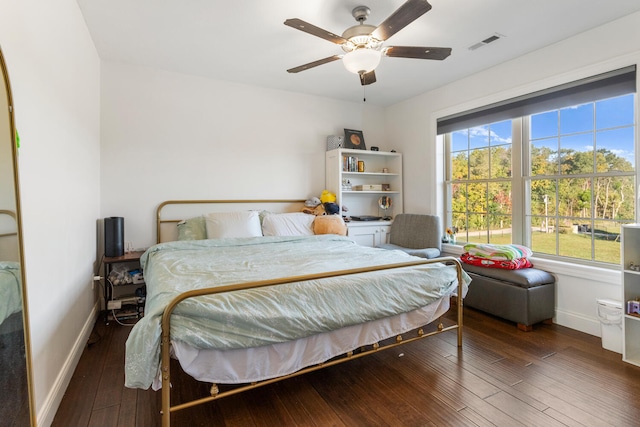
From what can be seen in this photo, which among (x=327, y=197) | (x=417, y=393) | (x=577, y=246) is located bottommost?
(x=417, y=393)

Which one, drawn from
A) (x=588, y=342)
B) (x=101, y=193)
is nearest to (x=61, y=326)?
(x=101, y=193)

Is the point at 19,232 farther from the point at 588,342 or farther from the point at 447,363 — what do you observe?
the point at 588,342

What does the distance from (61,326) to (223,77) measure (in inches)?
115

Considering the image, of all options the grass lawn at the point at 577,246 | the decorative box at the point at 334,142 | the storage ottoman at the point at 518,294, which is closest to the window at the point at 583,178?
the grass lawn at the point at 577,246

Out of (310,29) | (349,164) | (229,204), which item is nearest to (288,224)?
(229,204)

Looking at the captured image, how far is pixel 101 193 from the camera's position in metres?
3.29

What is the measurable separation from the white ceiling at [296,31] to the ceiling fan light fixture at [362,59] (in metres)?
0.40

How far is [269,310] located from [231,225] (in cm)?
197

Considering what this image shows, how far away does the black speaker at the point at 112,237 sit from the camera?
10.1 ft

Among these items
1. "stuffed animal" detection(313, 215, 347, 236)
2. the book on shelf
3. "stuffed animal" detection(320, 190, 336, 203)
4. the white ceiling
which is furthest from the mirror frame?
the book on shelf

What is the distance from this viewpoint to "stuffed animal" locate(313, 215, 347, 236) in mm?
3758

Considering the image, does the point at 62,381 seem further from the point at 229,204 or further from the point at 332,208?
the point at 332,208

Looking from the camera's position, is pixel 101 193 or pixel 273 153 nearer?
pixel 101 193

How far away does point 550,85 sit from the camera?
2930mm
